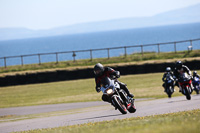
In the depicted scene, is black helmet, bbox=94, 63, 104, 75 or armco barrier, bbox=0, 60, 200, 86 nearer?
black helmet, bbox=94, 63, 104, 75

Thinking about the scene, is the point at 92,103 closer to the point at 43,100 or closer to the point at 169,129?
the point at 43,100

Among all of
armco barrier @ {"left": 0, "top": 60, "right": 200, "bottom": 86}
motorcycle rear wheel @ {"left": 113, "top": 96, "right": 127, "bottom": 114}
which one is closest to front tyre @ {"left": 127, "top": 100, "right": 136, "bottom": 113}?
motorcycle rear wheel @ {"left": 113, "top": 96, "right": 127, "bottom": 114}

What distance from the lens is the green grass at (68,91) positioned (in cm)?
2344

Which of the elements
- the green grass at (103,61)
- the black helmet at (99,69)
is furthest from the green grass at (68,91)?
the black helmet at (99,69)

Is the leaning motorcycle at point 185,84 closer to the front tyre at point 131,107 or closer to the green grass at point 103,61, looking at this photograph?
the front tyre at point 131,107

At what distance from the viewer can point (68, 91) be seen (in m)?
27.4

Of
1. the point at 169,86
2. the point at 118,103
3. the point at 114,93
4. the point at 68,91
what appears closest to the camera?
the point at 118,103

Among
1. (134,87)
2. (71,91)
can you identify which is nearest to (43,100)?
(71,91)

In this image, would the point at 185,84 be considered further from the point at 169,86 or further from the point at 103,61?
the point at 103,61

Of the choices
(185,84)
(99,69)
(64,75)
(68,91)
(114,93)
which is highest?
(99,69)

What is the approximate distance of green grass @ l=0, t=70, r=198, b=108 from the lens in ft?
76.9

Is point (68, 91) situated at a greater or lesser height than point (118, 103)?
lesser

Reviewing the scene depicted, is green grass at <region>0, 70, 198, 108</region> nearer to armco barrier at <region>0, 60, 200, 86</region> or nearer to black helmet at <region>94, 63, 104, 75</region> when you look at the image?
armco barrier at <region>0, 60, 200, 86</region>

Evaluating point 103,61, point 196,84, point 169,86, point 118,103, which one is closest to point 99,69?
point 118,103
